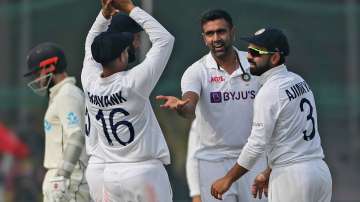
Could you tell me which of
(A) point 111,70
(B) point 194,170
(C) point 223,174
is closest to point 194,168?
(B) point 194,170

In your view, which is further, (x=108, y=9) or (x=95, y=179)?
(x=95, y=179)

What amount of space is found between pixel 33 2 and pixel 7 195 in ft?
12.4

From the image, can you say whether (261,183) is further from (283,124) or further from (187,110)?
(187,110)

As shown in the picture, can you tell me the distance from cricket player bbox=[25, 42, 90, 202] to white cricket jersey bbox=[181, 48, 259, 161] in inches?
40.1

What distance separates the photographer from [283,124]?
26.1 feet

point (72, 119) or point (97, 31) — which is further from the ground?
point (97, 31)

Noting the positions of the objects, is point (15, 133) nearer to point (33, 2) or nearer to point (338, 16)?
point (33, 2)

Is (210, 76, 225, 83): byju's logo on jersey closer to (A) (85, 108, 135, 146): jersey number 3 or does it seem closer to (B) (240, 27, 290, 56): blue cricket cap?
(B) (240, 27, 290, 56): blue cricket cap

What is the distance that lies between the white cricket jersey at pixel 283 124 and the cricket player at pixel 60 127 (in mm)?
1723

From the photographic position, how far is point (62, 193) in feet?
29.8

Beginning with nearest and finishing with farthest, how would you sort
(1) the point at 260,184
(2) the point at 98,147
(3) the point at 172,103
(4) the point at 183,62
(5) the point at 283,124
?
(3) the point at 172,103 → (5) the point at 283,124 → (1) the point at 260,184 → (2) the point at 98,147 → (4) the point at 183,62

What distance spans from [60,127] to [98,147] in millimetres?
787

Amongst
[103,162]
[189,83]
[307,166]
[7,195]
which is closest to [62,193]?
[103,162]

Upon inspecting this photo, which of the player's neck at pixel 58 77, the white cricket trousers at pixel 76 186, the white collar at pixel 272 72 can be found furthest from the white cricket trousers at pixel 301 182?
the player's neck at pixel 58 77
